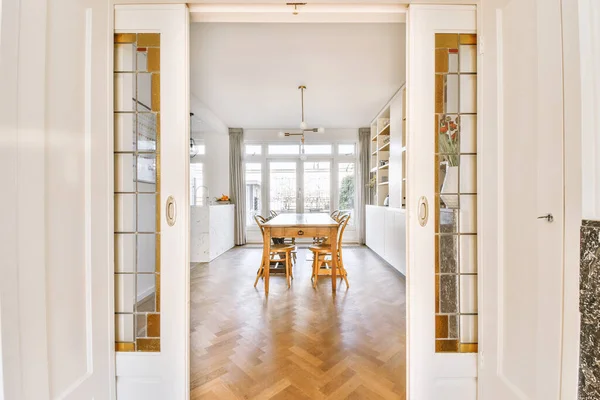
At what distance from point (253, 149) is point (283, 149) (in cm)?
77

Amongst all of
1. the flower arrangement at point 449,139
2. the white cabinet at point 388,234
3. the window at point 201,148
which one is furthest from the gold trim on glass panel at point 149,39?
the window at point 201,148

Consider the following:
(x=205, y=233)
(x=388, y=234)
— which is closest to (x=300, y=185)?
(x=205, y=233)

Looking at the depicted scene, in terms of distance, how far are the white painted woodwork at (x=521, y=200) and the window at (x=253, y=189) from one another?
5849 mm

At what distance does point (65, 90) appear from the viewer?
38.0 inches

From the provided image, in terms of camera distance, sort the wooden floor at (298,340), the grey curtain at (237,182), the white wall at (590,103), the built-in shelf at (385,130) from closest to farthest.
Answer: the white wall at (590,103), the wooden floor at (298,340), the built-in shelf at (385,130), the grey curtain at (237,182)

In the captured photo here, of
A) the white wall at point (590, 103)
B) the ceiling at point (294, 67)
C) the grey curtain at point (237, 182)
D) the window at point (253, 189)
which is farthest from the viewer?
the window at point (253, 189)

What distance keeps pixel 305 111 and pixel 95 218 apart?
4711 mm

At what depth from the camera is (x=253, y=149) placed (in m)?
6.79

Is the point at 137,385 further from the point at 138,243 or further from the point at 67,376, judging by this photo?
the point at 138,243

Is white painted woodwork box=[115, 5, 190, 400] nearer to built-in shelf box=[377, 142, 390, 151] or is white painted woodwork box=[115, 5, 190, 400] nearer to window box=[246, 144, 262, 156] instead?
built-in shelf box=[377, 142, 390, 151]

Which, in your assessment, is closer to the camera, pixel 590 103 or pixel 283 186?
pixel 590 103

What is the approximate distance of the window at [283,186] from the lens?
6805 millimetres

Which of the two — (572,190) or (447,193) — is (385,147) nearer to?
(447,193)

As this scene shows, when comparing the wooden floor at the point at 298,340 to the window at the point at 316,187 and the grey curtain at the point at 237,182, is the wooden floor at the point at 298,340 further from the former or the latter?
the window at the point at 316,187
